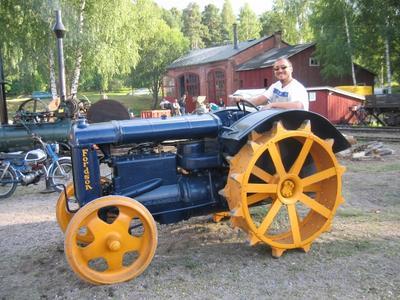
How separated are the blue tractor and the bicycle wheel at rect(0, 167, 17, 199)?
3739mm

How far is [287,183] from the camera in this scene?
4.18 metres

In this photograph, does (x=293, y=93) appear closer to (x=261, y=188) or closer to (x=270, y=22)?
(x=261, y=188)

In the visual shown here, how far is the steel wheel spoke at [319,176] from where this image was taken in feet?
13.9

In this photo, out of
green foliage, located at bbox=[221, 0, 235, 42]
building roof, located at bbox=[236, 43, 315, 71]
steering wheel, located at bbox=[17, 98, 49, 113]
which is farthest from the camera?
green foliage, located at bbox=[221, 0, 235, 42]

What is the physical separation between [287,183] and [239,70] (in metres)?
31.2

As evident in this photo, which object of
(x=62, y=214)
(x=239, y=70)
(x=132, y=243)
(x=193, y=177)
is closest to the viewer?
(x=132, y=243)

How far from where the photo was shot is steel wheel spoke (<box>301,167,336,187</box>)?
4.23 meters

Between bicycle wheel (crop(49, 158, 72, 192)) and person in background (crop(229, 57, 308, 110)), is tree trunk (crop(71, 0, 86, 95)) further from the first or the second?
person in background (crop(229, 57, 308, 110))

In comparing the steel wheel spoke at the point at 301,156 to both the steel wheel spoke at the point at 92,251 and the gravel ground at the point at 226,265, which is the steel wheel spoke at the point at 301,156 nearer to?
the gravel ground at the point at 226,265

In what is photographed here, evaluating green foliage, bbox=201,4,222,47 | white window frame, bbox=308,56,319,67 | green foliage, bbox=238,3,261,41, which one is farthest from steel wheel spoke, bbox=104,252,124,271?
green foliage, bbox=201,4,222,47

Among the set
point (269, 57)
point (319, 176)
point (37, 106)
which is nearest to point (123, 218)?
point (319, 176)

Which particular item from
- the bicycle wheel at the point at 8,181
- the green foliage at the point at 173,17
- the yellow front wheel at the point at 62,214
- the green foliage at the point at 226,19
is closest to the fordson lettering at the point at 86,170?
the yellow front wheel at the point at 62,214

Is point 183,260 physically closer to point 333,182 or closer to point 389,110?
point 333,182

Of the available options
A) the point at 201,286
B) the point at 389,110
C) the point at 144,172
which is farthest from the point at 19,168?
the point at 389,110
